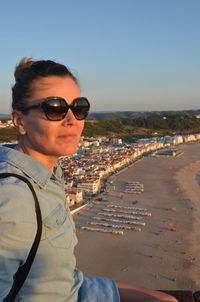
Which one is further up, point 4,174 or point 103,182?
point 4,174

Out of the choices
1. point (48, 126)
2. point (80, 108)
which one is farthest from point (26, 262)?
point (80, 108)

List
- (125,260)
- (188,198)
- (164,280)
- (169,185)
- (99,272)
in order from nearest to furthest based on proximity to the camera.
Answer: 1. (164,280)
2. (99,272)
3. (125,260)
4. (188,198)
5. (169,185)

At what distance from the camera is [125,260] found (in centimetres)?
1029

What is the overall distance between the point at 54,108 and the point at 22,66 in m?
0.34

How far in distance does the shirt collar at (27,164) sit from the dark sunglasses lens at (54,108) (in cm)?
19

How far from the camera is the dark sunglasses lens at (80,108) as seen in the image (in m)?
1.31

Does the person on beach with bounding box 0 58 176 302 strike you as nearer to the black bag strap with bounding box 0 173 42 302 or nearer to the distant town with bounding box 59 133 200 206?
the black bag strap with bounding box 0 173 42 302

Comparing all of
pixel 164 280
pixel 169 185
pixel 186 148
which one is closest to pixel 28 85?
pixel 164 280

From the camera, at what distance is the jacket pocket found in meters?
1.12

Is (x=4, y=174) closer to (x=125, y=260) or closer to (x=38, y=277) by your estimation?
(x=38, y=277)

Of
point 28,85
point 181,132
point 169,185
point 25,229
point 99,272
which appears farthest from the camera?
point 181,132

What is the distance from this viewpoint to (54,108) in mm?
1199

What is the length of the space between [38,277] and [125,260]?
9.79 meters

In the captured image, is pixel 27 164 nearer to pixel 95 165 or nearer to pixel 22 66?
pixel 22 66
